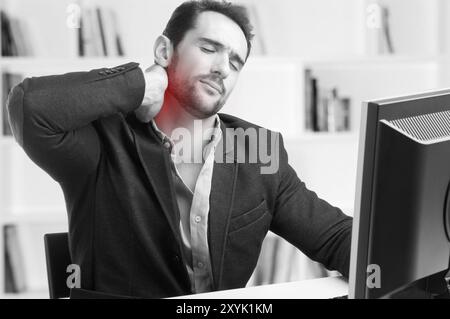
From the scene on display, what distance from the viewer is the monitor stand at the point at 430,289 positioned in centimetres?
104

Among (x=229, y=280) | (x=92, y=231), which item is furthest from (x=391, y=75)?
(x=92, y=231)

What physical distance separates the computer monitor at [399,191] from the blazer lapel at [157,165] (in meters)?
0.71

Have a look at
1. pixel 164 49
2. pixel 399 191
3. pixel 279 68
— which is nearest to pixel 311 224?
pixel 399 191

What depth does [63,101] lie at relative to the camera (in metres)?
1.21

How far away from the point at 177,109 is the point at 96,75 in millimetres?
598

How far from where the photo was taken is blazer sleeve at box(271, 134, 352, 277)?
137cm

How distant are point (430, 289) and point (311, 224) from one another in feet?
1.48

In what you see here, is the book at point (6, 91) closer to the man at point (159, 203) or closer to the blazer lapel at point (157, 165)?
the man at point (159, 203)

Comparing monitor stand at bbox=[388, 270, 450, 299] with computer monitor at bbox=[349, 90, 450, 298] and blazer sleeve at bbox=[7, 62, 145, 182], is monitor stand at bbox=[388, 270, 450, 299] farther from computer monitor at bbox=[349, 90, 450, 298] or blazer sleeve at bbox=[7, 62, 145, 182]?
blazer sleeve at bbox=[7, 62, 145, 182]

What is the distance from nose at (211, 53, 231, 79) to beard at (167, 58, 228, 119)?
2 centimetres

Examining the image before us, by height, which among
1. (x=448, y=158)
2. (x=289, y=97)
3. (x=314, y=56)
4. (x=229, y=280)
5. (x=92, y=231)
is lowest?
(x=229, y=280)

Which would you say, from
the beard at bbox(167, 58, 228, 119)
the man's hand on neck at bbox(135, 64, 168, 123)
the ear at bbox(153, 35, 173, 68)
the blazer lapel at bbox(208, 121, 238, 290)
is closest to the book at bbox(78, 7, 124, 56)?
the ear at bbox(153, 35, 173, 68)

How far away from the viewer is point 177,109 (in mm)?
1812
